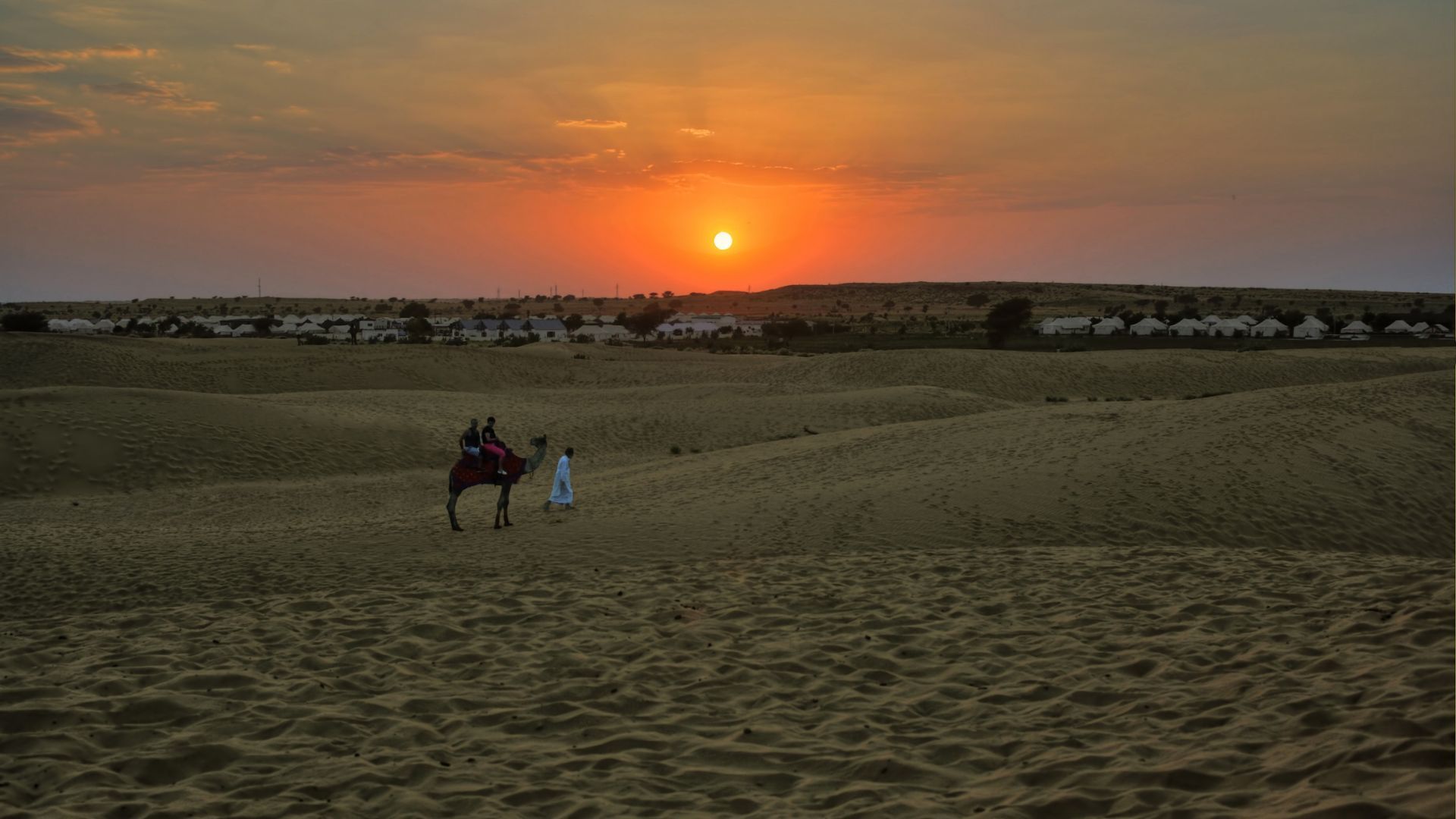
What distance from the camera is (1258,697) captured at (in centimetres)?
750

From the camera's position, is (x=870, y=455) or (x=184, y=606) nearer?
(x=184, y=606)

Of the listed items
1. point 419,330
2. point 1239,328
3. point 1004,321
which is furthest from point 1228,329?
point 419,330

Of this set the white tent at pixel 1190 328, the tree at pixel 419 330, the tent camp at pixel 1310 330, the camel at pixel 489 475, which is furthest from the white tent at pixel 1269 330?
the camel at pixel 489 475

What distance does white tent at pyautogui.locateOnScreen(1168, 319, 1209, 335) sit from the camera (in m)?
92.1

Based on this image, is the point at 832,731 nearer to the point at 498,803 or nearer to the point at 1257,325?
the point at 498,803

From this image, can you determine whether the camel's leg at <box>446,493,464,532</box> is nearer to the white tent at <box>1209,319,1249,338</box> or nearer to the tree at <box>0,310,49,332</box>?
the tree at <box>0,310,49,332</box>

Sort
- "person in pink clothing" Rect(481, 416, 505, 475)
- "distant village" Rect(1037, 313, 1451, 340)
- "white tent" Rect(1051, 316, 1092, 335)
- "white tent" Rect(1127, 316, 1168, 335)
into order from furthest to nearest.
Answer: "white tent" Rect(1051, 316, 1092, 335)
"white tent" Rect(1127, 316, 1168, 335)
"distant village" Rect(1037, 313, 1451, 340)
"person in pink clothing" Rect(481, 416, 505, 475)

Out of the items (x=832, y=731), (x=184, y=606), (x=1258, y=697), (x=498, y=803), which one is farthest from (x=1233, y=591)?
(x=184, y=606)

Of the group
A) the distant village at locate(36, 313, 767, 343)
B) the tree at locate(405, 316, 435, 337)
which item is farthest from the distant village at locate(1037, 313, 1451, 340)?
the tree at locate(405, 316, 435, 337)

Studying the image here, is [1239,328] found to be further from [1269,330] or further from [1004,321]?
[1004,321]

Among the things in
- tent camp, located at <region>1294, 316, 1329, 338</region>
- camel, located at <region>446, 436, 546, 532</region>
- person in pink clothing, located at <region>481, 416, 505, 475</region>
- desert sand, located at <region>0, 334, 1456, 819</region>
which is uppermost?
tent camp, located at <region>1294, 316, 1329, 338</region>

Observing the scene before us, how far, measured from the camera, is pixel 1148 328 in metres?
96.7

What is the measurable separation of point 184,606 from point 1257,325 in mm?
95696

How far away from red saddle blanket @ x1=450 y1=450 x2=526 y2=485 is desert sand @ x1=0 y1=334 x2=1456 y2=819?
893 millimetres
